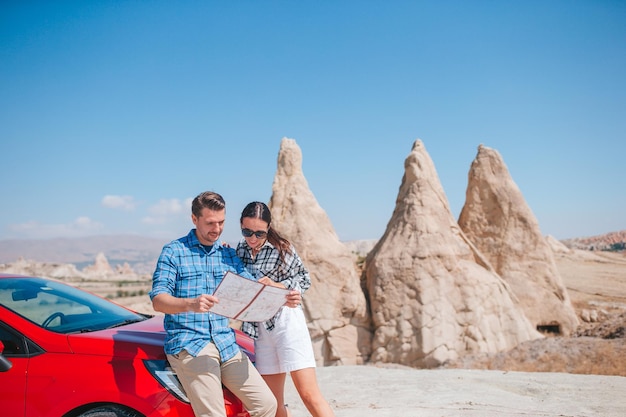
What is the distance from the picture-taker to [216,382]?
2.95m

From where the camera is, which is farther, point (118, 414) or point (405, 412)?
point (405, 412)

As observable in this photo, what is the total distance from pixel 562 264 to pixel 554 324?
10.3 metres

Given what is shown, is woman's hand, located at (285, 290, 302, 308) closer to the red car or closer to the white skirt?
the white skirt

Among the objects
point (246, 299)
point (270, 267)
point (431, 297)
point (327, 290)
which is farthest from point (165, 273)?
point (431, 297)

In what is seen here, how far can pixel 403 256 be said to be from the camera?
1062cm

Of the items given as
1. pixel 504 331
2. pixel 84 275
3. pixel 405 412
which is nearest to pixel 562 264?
pixel 504 331

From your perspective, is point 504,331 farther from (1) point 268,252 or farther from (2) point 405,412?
(1) point 268,252

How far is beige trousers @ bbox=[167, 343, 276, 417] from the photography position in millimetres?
2912

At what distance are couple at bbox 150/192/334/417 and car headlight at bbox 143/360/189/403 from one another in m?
0.14

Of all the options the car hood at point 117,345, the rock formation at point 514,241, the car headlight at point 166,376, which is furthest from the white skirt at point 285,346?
the rock formation at point 514,241

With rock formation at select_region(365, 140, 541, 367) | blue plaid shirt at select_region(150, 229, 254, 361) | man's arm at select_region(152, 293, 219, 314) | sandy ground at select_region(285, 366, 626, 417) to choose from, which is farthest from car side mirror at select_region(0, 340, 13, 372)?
rock formation at select_region(365, 140, 541, 367)

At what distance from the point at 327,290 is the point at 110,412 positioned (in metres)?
7.78

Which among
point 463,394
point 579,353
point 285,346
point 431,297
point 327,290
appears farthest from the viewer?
point 327,290

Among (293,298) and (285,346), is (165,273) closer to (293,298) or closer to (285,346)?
(293,298)
